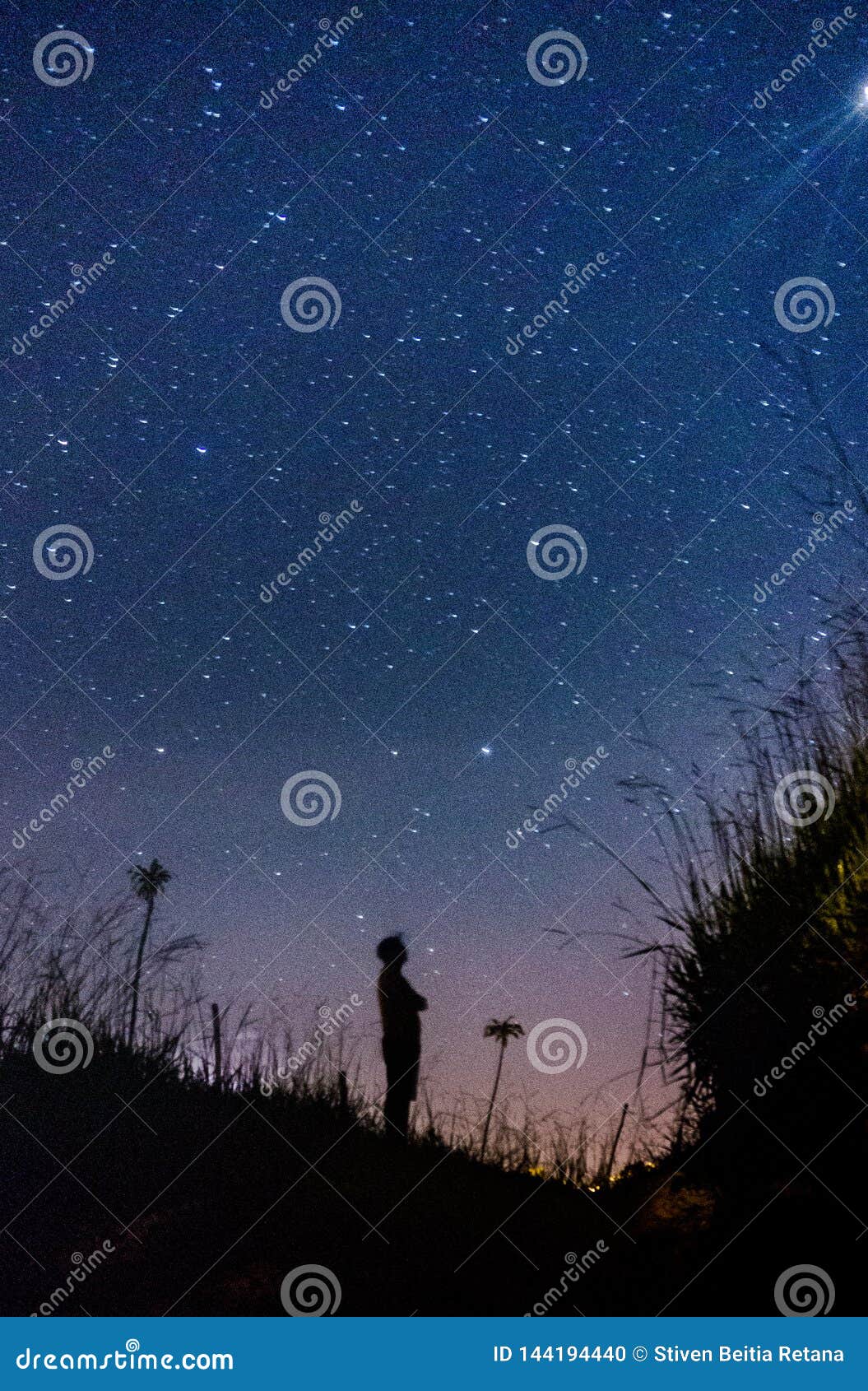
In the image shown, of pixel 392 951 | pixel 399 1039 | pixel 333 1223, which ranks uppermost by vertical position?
pixel 392 951

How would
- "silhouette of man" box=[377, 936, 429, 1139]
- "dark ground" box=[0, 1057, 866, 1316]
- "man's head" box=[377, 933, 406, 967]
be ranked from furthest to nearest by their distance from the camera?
"man's head" box=[377, 933, 406, 967]
"silhouette of man" box=[377, 936, 429, 1139]
"dark ground" box=[0, 1057, 866, 1316]

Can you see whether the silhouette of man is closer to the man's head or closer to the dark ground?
the man's head

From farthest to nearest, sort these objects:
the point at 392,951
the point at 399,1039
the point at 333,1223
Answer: the point at 392,951 → the point at 399,1039 → the point at 333,1223

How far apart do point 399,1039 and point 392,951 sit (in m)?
0.61

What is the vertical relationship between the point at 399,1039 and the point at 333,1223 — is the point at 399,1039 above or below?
above

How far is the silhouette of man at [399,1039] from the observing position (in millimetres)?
6277

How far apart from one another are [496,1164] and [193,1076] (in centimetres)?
184

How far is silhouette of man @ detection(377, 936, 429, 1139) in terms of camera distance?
628cm

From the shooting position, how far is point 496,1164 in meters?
5.83

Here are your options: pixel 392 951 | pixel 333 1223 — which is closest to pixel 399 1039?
pixel 392 951

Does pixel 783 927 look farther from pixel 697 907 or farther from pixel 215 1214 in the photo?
pixel 215 1214

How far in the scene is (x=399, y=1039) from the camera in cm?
641

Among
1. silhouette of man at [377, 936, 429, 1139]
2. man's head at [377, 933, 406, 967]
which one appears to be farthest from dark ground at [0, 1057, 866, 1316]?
man's head at [377, 933, 406, 967]

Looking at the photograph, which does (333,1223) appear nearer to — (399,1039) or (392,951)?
(399,1039)
